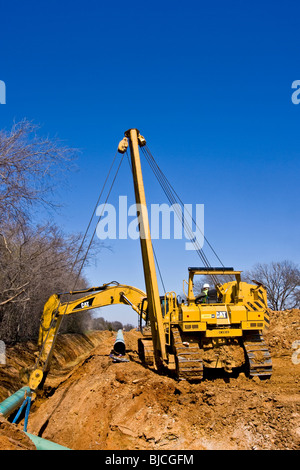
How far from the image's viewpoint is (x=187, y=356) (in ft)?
30.5

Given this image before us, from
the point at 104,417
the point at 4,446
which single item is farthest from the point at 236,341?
the point at 4,446

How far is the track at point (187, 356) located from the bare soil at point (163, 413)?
33 cm

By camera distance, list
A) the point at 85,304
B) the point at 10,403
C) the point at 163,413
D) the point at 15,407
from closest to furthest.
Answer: the point at 163,413 → the point at 10,403 → the point at 15,407 → the point at 85,304

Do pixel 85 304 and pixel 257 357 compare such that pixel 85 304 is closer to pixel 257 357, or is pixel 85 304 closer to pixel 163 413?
pixel 257 357

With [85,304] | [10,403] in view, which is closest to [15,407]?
[10,403]

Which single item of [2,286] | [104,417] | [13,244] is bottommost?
[104,417]

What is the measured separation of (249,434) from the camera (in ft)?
19.4

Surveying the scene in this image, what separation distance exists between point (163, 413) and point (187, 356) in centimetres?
219

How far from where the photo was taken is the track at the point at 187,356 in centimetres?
904

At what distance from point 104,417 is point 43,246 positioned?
481 inches

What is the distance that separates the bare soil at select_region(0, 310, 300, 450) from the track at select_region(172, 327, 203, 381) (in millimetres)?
330

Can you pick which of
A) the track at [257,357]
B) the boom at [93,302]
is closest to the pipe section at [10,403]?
the boom at [93,302]

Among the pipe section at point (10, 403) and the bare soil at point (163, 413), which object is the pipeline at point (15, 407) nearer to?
the pipe section at point (10, 403)
